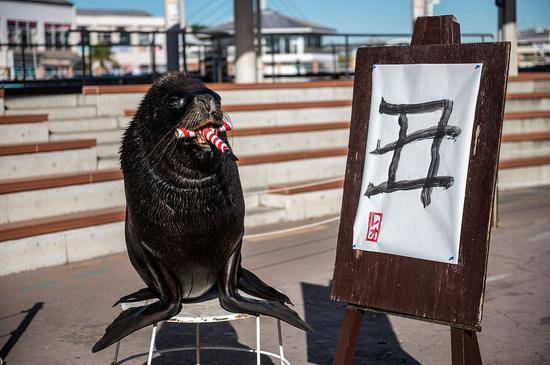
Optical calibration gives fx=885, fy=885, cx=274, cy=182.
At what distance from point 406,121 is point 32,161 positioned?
4970 millimetres

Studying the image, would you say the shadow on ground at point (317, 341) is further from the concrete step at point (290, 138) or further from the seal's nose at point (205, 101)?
the concrete step at point (290, 138)

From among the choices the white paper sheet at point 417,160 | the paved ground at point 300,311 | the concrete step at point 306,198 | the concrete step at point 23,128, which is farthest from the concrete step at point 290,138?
the white paper sheet at point 417,160

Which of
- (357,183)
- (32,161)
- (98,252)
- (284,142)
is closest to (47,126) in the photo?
(32,161)

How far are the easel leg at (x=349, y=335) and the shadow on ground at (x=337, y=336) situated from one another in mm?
949

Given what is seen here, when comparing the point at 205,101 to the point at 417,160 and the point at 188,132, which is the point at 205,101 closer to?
the point at 188,132

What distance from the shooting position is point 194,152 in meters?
3.21

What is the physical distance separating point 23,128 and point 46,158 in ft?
1.92

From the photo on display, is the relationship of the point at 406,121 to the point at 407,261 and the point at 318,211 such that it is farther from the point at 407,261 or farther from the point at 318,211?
the point at 318,211

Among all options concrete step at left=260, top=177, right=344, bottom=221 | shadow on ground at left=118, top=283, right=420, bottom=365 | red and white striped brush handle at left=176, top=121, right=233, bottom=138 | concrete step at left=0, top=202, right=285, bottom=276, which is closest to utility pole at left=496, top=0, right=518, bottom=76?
concrete step at left=260, top=177, right=344, bottom=221

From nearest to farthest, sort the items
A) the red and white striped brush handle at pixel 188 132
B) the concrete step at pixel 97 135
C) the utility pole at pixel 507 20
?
the red and white striped brush handle at pixel 188 132 < the concrete step at pixel 97 135 < the utility pole at pixel 507 20

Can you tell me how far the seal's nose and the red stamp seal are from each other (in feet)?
2.99

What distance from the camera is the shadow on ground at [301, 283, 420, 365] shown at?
4.68m

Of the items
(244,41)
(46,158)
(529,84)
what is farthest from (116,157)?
(529,84)

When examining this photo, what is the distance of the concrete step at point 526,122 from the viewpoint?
12102 millimetres
